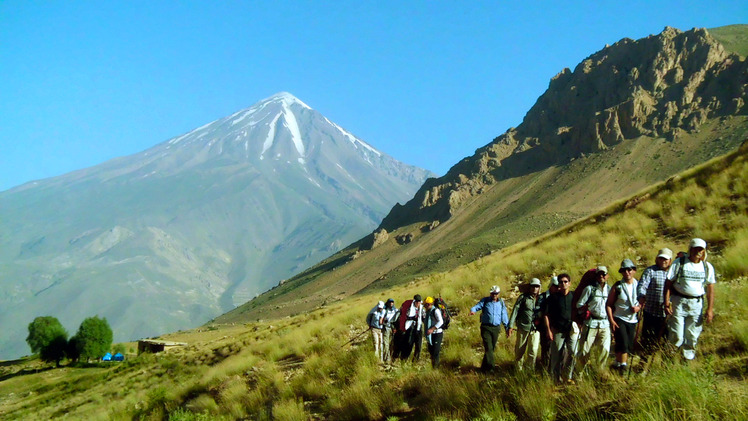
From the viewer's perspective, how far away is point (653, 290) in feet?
24.5

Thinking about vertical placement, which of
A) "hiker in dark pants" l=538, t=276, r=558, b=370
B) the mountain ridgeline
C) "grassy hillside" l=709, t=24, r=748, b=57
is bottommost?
"hiker in dark pants" l=538, t=276, r=558, b=370

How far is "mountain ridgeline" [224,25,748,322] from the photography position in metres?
73.4

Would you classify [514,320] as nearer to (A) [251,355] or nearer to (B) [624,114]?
(A) [251,355]

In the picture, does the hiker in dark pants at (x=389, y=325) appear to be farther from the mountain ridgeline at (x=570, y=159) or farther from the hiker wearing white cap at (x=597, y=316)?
the mountain ridgeline at (x=570, y=159)

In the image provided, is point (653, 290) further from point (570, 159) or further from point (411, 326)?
point (570, 159)

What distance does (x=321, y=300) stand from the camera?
75.2m

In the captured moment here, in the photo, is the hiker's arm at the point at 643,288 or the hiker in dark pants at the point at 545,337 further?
the hiker in dark pants at the point at 545,337

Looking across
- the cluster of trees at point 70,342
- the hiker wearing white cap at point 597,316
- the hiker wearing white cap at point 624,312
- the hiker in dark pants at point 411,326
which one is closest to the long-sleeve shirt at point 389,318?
the hiker in dark pants at point 411,326

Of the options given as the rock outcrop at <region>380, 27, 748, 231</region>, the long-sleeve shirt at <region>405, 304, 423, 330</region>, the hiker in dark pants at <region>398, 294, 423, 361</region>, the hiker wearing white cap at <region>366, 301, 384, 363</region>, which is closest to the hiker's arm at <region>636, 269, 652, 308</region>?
the hiker in dark pants at <region>398, 294, 423, 361</region>

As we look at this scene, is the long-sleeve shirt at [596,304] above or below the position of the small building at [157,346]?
above

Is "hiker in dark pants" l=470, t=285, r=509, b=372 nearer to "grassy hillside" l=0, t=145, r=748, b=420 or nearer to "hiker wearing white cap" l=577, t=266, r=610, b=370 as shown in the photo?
"grassy hillside" l=0, t=145, r=748, b=420

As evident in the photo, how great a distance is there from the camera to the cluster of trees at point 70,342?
1976 inches

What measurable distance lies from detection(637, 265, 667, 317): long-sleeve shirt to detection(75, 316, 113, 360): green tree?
54751mm

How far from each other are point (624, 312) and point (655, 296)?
0.55 m
